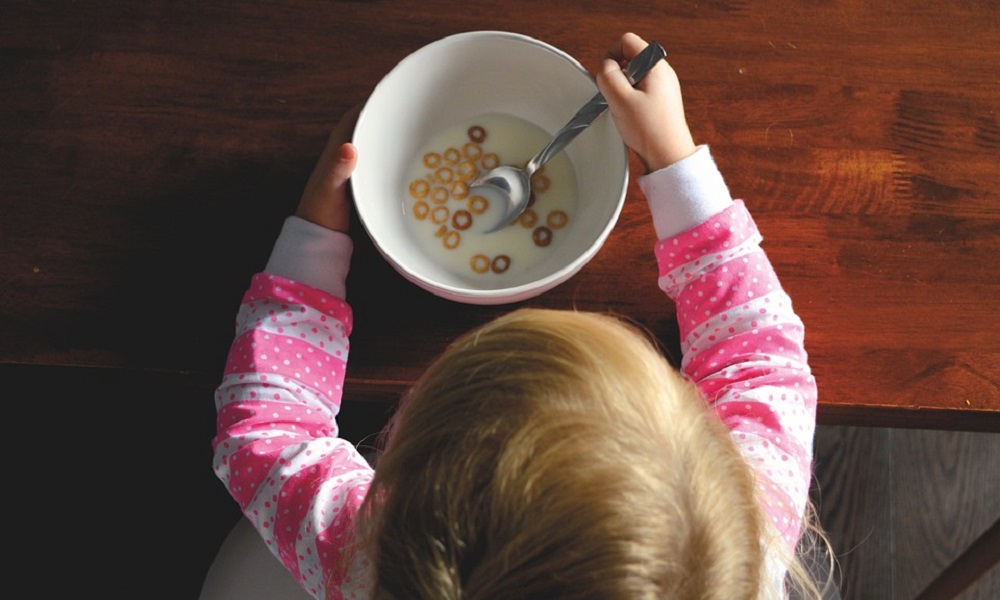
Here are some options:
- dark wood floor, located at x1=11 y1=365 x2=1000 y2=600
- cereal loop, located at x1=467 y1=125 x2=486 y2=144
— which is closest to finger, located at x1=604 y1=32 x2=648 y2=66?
cereal loop, located at x1=467 y1=125 x2=486 y2=144

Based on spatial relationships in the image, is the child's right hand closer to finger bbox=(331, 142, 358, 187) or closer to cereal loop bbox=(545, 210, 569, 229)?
cereal loop bbox=(545, 210, 569, 229)

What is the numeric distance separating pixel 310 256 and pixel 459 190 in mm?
139

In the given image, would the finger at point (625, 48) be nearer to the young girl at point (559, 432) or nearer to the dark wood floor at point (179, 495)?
the young girl at point (559, 432)

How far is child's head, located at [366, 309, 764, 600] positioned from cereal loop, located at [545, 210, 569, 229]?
0.20m

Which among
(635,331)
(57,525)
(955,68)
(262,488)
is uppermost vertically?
(955,68)

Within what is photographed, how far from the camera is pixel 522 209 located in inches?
28.2

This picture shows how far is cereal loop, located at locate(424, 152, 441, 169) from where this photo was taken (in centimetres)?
74

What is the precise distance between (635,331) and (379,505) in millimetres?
271

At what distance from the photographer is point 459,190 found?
73cm

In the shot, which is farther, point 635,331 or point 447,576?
point 635,331

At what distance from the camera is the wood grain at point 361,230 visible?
2.32ft

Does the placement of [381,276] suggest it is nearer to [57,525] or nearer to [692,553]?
[692,553]

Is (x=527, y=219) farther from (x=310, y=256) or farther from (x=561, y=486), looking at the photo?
(x=561, y=486)

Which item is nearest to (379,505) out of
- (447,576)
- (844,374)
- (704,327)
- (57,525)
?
(447,576)
